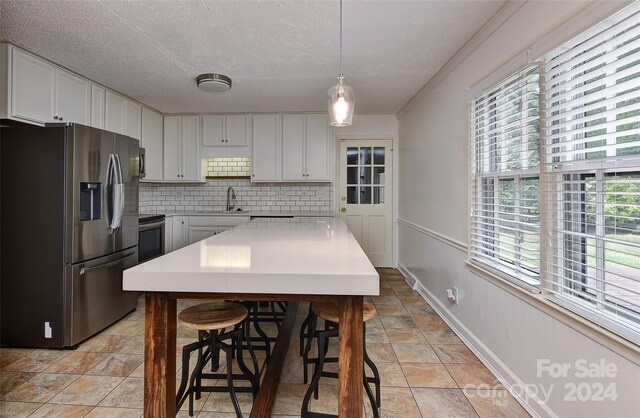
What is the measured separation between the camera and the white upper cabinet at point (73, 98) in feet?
9.53

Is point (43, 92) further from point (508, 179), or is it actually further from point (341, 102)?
point (508, 179)

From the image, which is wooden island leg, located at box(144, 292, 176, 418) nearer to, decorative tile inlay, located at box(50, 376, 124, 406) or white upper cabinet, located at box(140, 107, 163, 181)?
decorative tile inlay, located at box(50, 376, 124, 406)

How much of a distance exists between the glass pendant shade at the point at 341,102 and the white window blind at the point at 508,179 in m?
0.96

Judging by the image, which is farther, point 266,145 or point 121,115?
point 266,145

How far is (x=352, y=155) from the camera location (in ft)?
16.1

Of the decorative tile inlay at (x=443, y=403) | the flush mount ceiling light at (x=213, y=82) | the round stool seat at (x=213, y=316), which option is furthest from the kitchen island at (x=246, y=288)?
the flush mount ceiling light at (x=213, y=82)

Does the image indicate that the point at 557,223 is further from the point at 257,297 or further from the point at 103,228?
the point at 103,228

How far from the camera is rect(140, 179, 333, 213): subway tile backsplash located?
16.0 ft

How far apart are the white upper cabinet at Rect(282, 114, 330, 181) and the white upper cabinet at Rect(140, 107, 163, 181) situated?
183 cm

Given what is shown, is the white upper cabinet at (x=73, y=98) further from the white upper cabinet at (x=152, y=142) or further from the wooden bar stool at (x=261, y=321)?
the wooden bar stool at (x=261, y=321)

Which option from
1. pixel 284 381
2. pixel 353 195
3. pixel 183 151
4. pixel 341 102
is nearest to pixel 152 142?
pixel 183 151

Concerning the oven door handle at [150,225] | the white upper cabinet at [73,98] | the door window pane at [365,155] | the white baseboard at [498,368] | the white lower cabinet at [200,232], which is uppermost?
the white upper cabinet at [73,98]

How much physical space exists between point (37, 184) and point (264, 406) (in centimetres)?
234

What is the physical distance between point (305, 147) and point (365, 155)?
0.99 m
